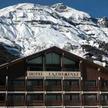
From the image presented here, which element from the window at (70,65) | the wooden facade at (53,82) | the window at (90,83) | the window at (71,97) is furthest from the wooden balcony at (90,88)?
the window at (70,65)

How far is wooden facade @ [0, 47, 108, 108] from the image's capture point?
58.2 metres

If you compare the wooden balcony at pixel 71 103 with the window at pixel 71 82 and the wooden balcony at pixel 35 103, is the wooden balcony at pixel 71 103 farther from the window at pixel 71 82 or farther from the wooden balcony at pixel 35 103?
the wooden balcony at pixel 35 103

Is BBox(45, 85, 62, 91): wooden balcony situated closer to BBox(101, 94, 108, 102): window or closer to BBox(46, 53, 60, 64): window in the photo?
BBox(46, 53, 60, 64): window

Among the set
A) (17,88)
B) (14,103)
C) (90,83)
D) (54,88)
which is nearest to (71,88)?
(54,88)

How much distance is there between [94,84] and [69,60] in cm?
510

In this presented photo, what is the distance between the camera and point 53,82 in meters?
59.8

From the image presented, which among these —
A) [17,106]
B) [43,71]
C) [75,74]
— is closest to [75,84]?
[75,74]

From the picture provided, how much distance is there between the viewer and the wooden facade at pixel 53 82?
2293 inches

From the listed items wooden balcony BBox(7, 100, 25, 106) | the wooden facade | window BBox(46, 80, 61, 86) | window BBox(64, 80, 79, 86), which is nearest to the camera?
wooden balcony BBox(7, 100, 25, 106)

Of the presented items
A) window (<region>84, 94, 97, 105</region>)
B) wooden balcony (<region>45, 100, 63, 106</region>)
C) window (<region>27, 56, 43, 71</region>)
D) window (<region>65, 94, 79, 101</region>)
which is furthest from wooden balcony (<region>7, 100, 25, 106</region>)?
window (<region>84, 94, 97, 105</region>)

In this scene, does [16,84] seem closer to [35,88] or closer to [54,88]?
[35,88]

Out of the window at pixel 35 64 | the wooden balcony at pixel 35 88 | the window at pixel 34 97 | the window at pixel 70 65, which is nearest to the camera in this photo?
the window at pixel 34 97

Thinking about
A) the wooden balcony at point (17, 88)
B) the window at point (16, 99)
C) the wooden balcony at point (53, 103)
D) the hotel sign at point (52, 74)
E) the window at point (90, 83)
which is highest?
the hotel sign at point (52, 74)

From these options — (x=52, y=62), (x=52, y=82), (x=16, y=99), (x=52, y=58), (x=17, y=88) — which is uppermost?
(x=52, y=58)
